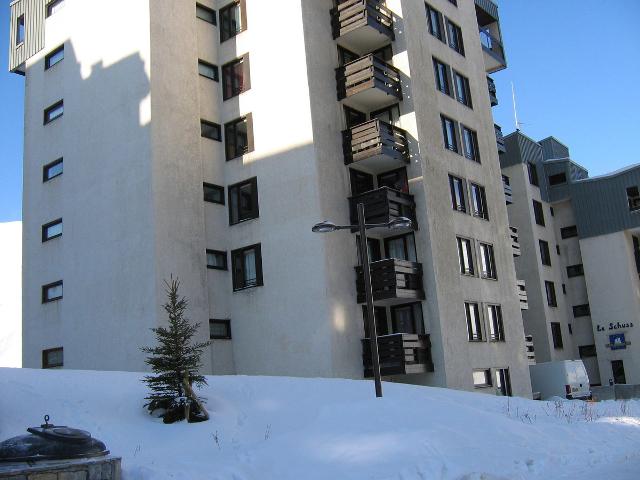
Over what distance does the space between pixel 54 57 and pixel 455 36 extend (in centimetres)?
1863

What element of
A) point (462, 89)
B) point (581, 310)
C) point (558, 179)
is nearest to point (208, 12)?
point (462, 89)

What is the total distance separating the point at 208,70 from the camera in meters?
30.4

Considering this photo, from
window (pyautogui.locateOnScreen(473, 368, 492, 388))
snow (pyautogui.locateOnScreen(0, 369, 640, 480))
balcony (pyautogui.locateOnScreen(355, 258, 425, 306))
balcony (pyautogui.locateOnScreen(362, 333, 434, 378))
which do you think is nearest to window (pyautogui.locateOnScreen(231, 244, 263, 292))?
balcony (pyautogui.locateOnScreen(355, 258, 425, 306))

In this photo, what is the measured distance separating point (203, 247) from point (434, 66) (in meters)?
12.8

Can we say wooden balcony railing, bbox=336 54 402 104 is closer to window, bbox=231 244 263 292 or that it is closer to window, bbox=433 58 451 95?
window, bbox=433 58 451 95

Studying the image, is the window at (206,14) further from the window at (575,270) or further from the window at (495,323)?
the window at (575,270)

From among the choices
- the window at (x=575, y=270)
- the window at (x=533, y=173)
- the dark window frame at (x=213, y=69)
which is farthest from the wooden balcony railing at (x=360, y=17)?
the window at (x=575, y=270)

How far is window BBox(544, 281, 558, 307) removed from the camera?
46647 millimetres

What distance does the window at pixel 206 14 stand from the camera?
1213 inches

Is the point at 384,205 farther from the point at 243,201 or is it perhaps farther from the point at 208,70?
the point at 208,70

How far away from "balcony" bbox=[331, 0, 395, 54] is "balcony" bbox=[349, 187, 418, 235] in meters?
6.74

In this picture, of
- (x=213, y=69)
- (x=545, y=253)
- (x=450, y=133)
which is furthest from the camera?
(x=545, y=253)

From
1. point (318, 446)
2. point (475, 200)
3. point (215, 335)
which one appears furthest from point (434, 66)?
point (318, 446)

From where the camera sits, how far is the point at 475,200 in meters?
31.0
